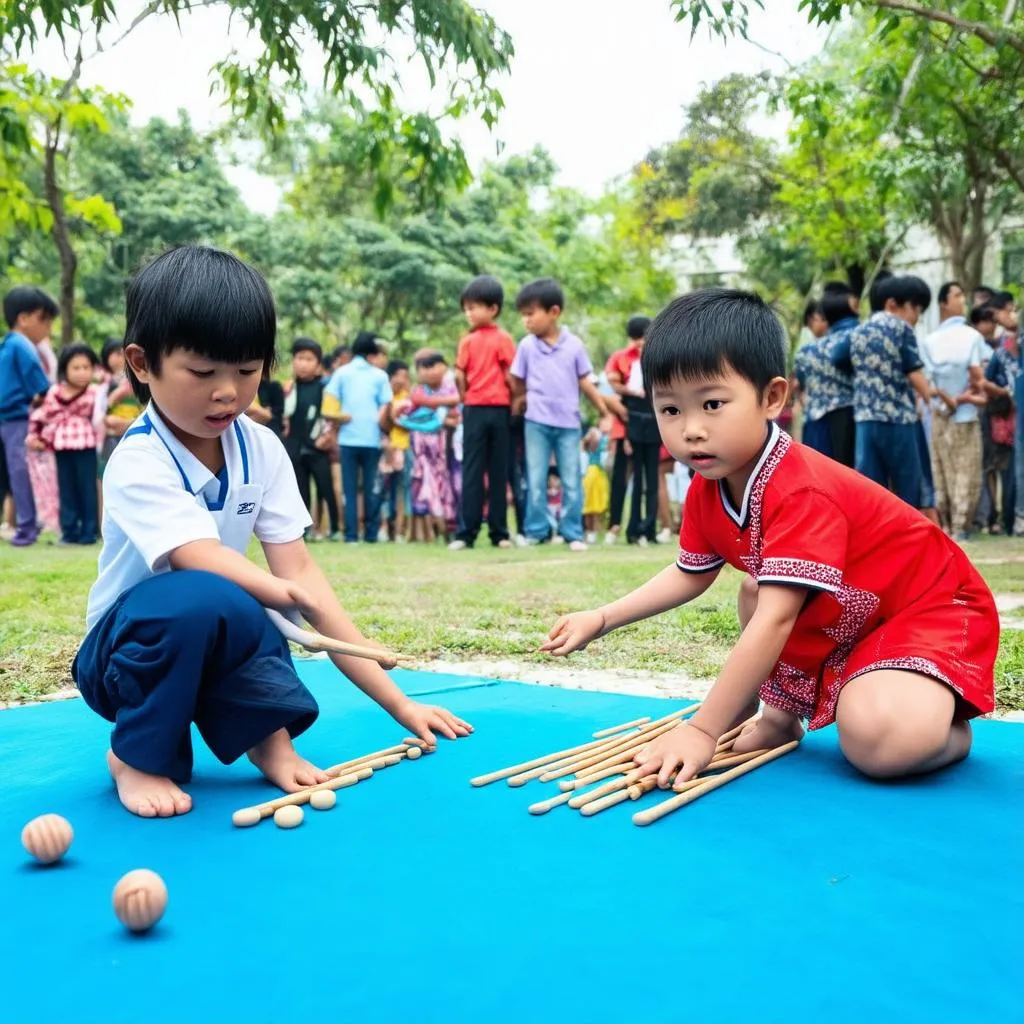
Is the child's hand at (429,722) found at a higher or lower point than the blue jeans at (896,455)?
lower

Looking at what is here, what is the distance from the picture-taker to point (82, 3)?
3516 mm

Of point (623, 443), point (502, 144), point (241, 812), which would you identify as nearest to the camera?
point (241, 812)

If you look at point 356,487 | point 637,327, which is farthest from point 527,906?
point 356,487

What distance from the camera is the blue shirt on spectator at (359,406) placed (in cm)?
904

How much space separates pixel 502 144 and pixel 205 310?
2.65m

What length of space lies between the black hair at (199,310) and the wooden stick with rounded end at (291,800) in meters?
0.86

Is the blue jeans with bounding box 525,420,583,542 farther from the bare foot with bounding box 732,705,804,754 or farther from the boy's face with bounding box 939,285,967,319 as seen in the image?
the bare foot with bounding box 732,705,804,754

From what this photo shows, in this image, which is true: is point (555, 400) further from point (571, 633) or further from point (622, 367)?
point (571, 633)

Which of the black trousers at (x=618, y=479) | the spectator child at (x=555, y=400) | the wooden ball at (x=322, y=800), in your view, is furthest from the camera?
the black trousers at (x=618, y=479)

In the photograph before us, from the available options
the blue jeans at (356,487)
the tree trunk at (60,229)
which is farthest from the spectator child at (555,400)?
the tree trunk at (60,229)

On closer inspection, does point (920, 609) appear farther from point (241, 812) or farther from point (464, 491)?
point (464, 491)

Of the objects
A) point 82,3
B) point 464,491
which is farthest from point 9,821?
point 464,491

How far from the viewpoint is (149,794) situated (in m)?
2.10

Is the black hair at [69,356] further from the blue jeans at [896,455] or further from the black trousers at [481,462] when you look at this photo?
the blue jeans at [896,455]
